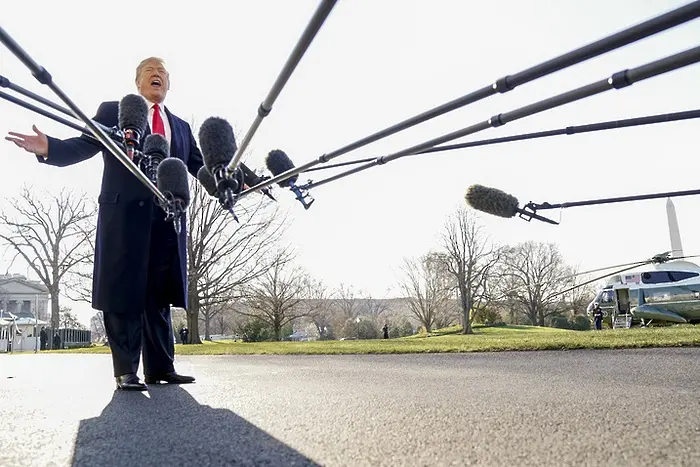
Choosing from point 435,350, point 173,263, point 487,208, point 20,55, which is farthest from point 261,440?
point 435,350

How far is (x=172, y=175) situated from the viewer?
314 centimetres

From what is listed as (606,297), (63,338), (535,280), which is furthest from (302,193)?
(535,280)

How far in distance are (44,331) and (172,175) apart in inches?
1078

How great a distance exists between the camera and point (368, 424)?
1.75 m

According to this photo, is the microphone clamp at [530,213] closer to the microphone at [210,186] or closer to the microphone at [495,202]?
the microphone at [495,202]

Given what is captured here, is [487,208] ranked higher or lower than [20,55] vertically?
lower

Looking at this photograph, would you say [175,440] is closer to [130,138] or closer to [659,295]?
[130,138]

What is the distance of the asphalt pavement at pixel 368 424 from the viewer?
4.46 ft

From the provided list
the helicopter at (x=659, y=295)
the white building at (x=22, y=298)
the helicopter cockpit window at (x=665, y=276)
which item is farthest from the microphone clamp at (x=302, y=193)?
the white building at (x=22, y=298)

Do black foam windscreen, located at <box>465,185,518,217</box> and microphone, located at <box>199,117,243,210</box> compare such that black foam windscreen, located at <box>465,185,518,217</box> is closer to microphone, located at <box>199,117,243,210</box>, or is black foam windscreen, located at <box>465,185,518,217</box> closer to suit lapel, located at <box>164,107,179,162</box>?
microphone, located at <box>199,117,243,210</box>

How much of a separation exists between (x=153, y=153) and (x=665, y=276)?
23.5m

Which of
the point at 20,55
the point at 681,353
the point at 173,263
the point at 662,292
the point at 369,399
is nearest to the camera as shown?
the point at 20,55

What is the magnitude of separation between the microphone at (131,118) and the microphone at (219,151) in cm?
58

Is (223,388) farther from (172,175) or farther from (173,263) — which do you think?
(172,175)
